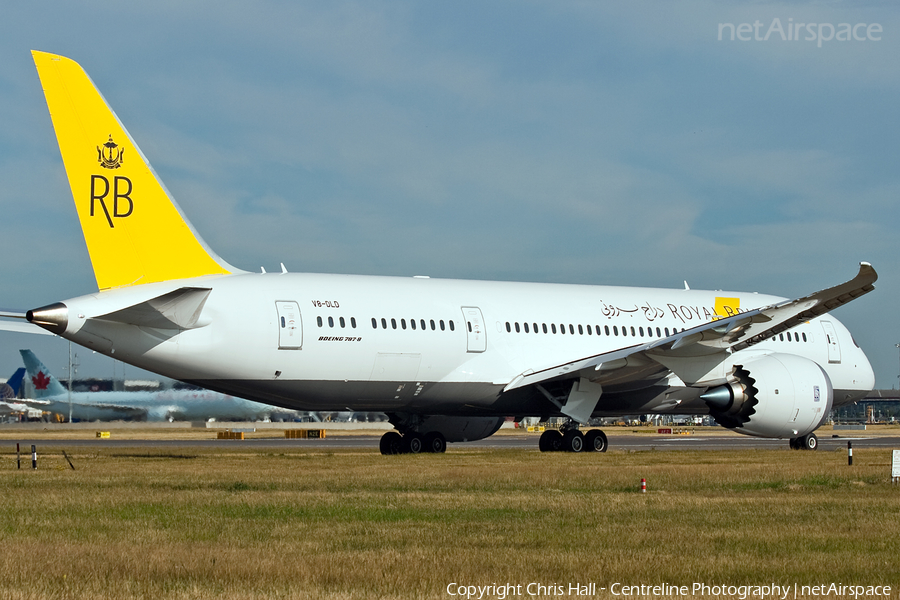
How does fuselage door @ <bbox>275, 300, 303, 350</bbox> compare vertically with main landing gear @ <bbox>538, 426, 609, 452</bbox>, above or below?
above

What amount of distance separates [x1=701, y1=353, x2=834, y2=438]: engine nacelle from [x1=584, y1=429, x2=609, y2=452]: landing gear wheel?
340cm

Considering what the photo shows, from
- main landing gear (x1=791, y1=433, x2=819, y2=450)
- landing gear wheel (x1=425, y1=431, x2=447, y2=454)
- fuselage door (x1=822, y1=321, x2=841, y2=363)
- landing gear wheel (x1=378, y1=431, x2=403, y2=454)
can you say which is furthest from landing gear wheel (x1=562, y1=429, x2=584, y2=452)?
fuselage door (x1=822, y1=321, x2=841, y2=363)

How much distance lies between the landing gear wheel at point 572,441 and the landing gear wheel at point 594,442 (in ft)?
0.89

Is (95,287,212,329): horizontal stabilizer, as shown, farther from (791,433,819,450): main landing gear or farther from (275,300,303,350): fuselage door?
(791,433,819,450): main landing gear

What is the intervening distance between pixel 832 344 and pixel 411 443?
1352 cm

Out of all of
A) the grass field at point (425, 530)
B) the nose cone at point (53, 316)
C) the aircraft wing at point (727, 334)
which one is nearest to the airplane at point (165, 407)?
the aircraft wing at point (727, 334)

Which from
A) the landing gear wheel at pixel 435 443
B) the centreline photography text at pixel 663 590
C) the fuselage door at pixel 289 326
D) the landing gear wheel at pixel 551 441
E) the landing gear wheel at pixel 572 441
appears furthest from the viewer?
the landing gear wheel at pixel 435 443

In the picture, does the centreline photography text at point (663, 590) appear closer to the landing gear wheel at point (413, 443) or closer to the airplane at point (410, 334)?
the airplane at point (410, 334)

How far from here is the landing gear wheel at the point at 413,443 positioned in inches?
1156

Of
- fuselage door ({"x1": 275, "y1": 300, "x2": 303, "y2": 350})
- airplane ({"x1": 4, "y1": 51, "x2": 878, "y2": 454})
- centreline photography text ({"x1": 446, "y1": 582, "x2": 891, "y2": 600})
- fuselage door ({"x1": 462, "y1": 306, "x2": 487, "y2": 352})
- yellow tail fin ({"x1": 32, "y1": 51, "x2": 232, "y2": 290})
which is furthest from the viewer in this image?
fuselage door ({"x1": 462, "y1": 306, "x2": 487, "y2": 352})

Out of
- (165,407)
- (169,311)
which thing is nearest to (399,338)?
(169,311)

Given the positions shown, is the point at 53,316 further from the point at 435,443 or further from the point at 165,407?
the point at 165,407

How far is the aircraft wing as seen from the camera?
24.6 meters

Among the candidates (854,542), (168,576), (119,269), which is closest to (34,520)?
(168,576)
